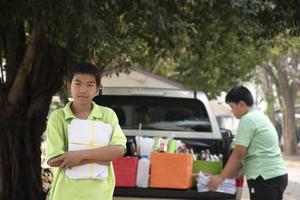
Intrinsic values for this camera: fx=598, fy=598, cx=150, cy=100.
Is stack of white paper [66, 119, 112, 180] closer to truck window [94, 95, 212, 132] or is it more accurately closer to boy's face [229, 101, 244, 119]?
boy's face [229, 101, 244, 119]

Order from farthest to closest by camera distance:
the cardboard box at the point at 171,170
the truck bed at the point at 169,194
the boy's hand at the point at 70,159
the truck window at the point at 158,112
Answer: the truck window at the point at 158,112
the truck bed at the point at 169,194
the cardboard box at the point at 171,170
the boy's hand at the point at 70,159

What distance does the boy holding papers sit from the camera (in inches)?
136

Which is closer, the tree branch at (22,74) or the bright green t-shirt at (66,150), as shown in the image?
the bright green t-shirt at (66,150)

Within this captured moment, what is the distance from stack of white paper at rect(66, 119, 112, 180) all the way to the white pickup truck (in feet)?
9.57

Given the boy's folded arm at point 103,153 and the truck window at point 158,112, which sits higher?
the truck window at point 158,112

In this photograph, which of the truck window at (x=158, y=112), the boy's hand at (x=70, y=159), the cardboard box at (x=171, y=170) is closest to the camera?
the boy's hand at (x=70, y=159)

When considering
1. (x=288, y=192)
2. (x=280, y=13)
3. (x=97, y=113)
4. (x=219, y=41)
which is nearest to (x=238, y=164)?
(x=97, y=113)

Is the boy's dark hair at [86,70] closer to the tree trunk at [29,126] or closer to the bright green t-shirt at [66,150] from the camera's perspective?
the bright green t-shirt at [66,150]

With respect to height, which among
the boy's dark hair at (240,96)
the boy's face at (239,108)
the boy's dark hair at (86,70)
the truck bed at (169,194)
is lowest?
the truck bed at (169,194)

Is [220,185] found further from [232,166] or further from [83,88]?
[83,88]

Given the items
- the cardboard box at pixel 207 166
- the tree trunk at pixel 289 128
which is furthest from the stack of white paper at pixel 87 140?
the tree trunk at pixel 289 128

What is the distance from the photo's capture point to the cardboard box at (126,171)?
5.36 m

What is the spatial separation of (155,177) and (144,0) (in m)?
1.73

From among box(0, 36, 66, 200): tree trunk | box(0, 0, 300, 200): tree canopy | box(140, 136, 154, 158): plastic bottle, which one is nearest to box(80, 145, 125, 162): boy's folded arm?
box(140, 136, 154, 158): plastic bottle
